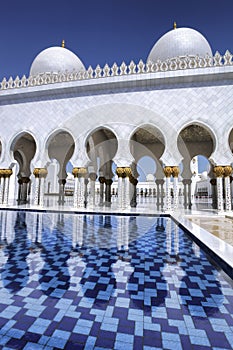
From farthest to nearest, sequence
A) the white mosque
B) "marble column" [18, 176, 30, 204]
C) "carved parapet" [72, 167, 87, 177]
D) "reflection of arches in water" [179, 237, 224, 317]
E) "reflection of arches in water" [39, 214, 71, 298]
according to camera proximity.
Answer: "marble column" [18, 176, 30, 204] < "carved parapet" [72, 167, 87, 177] < the white mosque < "reflection of arches in water" [39, 214, 71, 298] < "reflection of arches in water" [179, 237, 224, 317]

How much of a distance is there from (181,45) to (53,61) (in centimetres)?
701

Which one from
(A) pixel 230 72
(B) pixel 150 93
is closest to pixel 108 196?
(B) pixel 150 93

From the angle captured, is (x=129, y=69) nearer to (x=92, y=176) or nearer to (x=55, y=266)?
(x=92, y=176)

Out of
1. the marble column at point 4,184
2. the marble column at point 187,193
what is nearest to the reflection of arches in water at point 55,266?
the marble column at point 4,184

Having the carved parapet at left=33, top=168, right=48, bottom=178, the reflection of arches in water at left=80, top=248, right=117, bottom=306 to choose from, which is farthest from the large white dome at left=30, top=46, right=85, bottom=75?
the reflection of arches in water at left=80, top=248, right=117, bottom=306

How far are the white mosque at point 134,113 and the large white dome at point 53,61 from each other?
285cm

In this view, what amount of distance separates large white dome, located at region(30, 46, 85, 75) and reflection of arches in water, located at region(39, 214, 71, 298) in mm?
11122

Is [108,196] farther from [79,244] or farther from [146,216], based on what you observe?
[79,244]

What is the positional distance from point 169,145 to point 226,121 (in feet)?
7.07

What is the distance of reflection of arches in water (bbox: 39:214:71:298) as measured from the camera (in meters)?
1.74

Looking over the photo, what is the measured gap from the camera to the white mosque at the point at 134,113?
775 cm

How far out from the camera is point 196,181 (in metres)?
28.0

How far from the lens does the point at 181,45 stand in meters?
10.3

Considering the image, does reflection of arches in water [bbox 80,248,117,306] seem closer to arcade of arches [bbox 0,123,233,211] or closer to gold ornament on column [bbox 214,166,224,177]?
arcade of arches [bbox 0,123,233,211]
